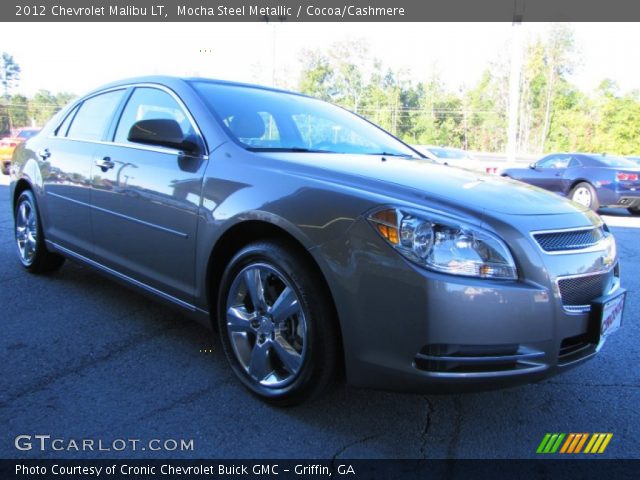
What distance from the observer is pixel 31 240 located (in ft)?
14.6

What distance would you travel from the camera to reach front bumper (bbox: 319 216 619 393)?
1.87 meters

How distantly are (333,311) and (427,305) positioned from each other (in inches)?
17.5

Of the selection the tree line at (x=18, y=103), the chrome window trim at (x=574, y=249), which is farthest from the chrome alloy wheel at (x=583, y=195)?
the tree line at (x=18, y=103)

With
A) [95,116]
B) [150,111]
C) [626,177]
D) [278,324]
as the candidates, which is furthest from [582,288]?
[626,177]

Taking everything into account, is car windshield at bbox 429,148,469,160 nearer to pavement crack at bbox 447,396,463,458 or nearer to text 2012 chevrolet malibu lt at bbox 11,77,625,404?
text 2012 chevrolet malibu lt at bbox 11,77,625,404

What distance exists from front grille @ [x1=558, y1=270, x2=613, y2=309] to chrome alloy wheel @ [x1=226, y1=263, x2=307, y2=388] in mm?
1060

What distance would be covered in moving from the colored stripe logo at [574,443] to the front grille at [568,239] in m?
0.86

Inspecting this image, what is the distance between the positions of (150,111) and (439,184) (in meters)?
1.97

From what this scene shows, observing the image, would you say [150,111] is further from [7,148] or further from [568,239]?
[7,148]

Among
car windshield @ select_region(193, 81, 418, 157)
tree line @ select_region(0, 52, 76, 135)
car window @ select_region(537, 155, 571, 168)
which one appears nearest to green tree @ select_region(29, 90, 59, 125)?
tree line @ select_region(0, 52, 76, 135)

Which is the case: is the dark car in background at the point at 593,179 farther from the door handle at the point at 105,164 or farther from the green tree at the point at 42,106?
the green tree at the point at 42,106

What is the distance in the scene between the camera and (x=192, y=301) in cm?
277
